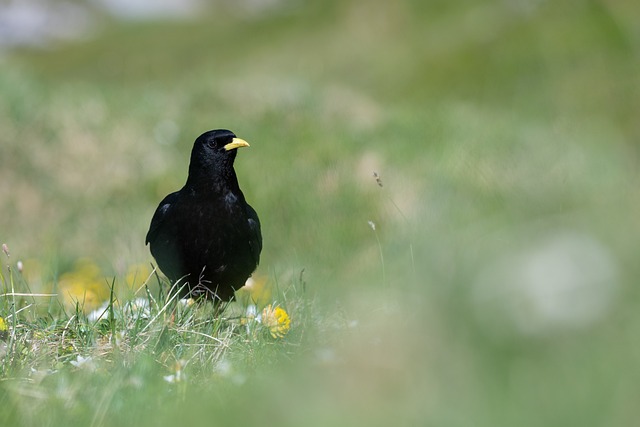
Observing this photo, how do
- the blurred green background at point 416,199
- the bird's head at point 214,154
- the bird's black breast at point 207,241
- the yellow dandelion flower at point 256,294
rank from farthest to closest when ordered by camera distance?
the bird's head at point 214,154
the bird's black breast at point 207,241
the yellow dandelion flower at point 256,294
the blurred green background at point 416,199

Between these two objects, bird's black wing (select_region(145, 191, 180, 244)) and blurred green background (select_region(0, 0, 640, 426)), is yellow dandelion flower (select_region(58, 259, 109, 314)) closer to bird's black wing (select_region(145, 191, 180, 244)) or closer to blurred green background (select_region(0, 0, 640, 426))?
blurred green background (select_region(0, 0, 640, 426))

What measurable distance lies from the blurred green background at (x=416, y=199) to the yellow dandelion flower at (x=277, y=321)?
0.20 m

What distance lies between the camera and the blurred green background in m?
2.33

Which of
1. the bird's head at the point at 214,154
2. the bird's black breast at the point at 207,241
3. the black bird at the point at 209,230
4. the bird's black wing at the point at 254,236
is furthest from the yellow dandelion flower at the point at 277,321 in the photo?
the bird's head at the point at 214,154

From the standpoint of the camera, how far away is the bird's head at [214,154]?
19.4 feet

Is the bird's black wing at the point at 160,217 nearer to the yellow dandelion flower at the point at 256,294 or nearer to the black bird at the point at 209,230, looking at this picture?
the black bird at the point at 209,230

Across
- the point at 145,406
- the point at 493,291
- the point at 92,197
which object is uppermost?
the point at 493,291

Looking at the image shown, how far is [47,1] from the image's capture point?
360ft

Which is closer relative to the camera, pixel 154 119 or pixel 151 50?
pixel 154 119

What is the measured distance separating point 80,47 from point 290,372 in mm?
74054

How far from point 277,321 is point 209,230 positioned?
139 cm

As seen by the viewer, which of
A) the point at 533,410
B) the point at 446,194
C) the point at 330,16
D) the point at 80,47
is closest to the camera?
the point at 533,410

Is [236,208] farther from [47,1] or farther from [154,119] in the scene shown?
[47,1]

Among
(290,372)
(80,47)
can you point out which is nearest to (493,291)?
(290,372)
